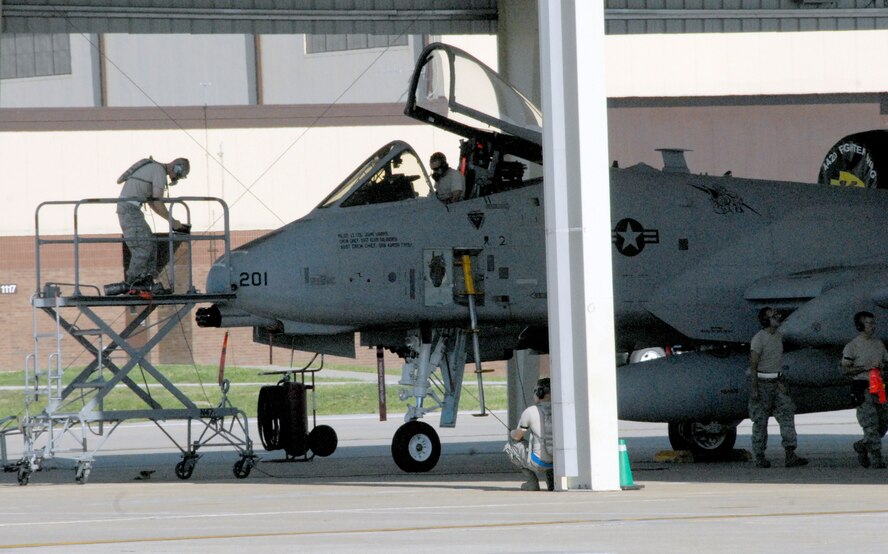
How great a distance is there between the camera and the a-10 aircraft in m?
14.2

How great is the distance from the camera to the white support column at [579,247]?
36.4ft

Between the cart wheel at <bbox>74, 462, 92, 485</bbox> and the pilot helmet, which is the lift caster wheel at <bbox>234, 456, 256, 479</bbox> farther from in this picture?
the pilot helmet

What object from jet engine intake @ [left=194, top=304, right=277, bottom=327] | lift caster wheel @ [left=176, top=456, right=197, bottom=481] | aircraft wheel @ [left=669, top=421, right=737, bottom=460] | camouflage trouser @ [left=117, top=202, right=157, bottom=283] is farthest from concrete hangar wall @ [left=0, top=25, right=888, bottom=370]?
lift caster wheel @ [left=176, top=456, right=197, bottom=481]

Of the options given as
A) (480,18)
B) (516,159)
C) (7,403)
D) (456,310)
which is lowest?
(7,403)

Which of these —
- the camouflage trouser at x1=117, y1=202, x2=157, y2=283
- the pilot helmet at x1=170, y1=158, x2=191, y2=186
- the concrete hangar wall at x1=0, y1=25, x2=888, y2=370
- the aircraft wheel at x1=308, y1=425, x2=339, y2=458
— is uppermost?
the concrete hangar wall at x1=0, y1=25, x2=888, y2=370

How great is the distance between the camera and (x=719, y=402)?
14.6 m

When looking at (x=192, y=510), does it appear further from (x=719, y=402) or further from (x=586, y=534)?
(x=719, y=402)

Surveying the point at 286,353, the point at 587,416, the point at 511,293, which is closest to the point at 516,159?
the point at 511,293

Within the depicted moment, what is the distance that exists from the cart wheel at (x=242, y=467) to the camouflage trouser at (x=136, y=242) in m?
2.28

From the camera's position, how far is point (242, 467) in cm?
1501

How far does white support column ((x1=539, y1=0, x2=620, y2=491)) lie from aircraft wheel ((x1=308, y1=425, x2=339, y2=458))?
7.02m

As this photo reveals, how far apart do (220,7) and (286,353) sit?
2044 centimetres

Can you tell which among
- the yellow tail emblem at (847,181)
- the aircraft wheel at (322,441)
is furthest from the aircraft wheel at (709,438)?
the aircraft wheel at (322,441)

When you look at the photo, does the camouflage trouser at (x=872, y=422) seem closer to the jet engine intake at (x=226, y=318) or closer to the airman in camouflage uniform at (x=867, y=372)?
the airman in camouflage uniform at (x=867, y=372)
